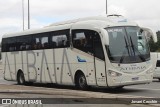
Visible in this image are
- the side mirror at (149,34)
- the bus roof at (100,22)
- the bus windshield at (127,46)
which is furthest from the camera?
the side mirror at (149,34)

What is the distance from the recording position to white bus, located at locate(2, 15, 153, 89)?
63.4 feet

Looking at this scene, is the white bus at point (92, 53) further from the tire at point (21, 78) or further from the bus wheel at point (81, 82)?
the tire at point (21, 78)

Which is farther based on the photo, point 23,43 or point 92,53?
point 23,43

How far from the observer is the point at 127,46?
64.0ft

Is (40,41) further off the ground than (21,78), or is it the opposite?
(40,41)

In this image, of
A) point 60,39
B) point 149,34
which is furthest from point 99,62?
point 60,39

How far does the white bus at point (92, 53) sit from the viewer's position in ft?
63.4

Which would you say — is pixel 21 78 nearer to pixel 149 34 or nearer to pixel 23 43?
pixel 23 43

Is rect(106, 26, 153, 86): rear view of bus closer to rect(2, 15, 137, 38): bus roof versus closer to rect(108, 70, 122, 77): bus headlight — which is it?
rect(108, 70, 122, 77): bus headlight

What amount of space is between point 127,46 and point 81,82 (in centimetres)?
306

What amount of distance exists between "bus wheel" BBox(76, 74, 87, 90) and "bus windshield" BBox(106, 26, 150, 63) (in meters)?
2.31

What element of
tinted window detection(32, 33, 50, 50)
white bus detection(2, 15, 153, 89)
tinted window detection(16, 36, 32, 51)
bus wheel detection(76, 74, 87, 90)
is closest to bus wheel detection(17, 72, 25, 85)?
tinted window detection(16, 36, 32, 51)

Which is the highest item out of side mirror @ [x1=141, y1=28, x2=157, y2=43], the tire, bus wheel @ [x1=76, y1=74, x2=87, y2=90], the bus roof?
the bus roof

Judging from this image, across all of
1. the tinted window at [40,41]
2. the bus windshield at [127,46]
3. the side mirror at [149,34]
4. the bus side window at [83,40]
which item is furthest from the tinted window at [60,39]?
the side mirror at [149,34]
